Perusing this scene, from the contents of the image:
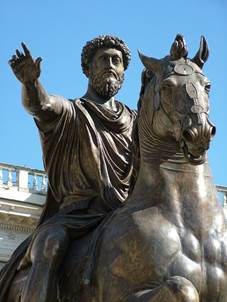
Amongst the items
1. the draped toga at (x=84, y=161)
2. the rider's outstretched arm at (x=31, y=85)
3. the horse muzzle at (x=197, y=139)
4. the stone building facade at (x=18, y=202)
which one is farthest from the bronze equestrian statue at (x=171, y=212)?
the stone building facade at (x=18, y=202)

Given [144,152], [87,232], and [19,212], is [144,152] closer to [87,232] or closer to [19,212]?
[87,232]

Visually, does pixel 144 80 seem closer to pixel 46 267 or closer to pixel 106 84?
pixel 106 84

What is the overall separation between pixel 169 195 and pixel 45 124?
138cm

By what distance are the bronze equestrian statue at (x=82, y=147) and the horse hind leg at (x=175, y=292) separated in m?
1.02

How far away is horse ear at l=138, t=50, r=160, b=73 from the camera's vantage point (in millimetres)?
11422

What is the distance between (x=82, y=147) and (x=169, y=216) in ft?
4.20

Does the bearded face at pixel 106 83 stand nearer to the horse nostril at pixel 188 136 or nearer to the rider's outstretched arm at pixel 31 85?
the rider's outstretched arm at pixel 31 85

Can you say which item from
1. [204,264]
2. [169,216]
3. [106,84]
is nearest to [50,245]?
[169,216]

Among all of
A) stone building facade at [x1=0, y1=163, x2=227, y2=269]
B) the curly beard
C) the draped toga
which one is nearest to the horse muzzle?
the draped toga

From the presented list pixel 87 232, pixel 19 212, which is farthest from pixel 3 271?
pixel 19 212

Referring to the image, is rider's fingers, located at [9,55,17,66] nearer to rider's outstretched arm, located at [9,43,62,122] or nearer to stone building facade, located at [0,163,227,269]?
rider's outstretched arm, located at [9,43,62,122]

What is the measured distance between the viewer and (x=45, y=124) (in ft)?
39.8

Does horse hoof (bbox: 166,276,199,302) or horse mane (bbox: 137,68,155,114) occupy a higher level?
horse mane (bbox: 137,68,155,114)

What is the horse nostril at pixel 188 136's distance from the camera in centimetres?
1076
